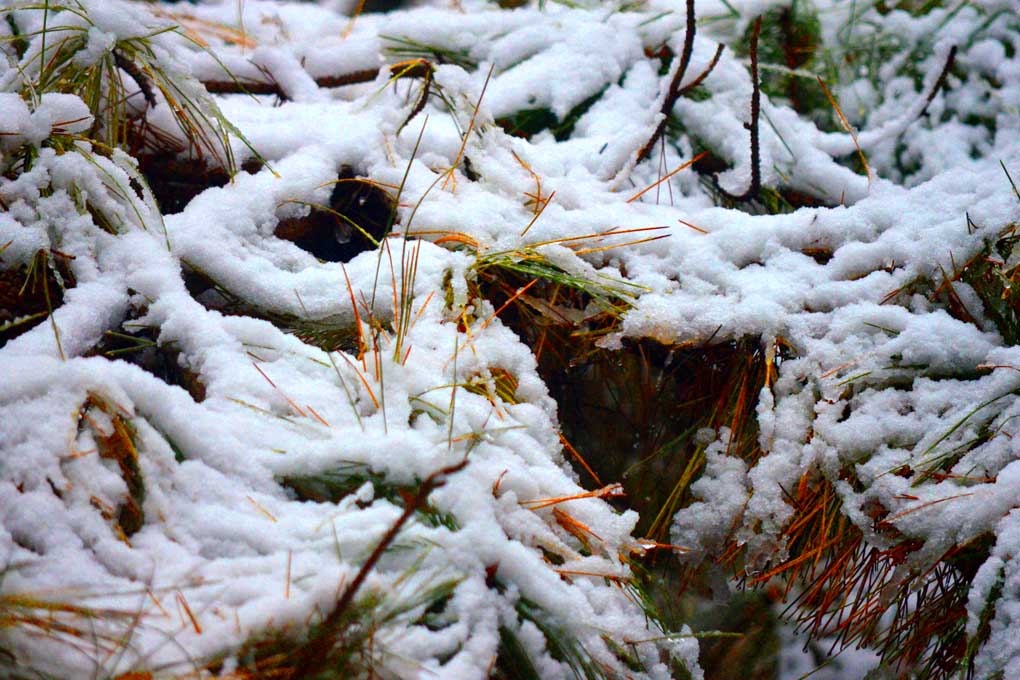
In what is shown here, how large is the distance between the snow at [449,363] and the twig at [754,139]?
36 millimetres

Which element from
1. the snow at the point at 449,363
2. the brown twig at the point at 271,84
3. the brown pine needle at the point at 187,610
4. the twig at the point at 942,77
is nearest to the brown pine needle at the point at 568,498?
the snow at the point at 449,363

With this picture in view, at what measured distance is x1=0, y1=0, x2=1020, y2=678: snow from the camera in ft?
2.18

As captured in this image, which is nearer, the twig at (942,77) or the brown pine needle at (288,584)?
the brown pine needle at (288,584)

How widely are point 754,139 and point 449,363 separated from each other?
2.20ft

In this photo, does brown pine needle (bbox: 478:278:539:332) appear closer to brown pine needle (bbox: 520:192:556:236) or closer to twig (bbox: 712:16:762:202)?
brown pine needle (bbox: 520:192:556:236)

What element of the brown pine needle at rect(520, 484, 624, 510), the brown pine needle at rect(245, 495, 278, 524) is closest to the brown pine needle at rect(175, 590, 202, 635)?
the brown pine needle at rect(245, 495, 278, 524)

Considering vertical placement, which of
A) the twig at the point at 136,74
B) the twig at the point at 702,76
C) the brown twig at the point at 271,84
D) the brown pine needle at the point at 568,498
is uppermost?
the twig at the point at 702,76

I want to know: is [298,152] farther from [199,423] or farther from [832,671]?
[832,671]

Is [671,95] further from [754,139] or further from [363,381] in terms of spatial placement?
[363,381]

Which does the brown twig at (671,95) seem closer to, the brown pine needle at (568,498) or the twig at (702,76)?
the twig at (702,76)

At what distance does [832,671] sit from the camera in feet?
7.42

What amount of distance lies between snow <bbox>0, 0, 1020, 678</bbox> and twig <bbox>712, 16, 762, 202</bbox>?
0.04 meters

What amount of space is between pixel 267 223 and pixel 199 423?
425 millimetres

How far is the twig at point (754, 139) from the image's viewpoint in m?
1.15
